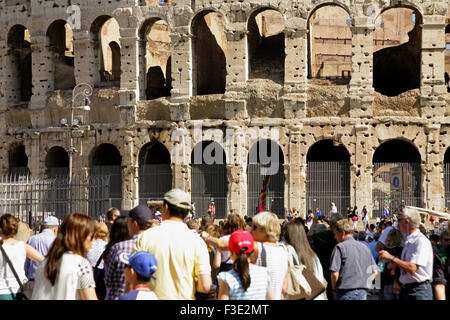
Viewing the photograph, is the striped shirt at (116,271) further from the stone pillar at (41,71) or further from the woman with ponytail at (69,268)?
the stone pillar at (41,71)

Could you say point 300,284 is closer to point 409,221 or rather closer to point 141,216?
point 141,216

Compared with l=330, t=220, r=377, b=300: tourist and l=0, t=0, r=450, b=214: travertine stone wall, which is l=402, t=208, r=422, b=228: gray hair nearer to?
l=330, t=220, r=377, b=300: tourist

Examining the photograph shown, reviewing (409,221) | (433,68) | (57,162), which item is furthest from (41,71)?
(409,221)

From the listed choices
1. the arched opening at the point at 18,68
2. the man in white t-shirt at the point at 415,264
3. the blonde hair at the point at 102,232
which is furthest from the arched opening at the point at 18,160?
the man in white t-shirt at the point at 415,264

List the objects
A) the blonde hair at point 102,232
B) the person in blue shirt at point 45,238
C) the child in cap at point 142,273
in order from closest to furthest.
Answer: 1. the child in cap at point 142,273
2. the blonde hair at point 102,232
3. the person in blue shirt at point 45,238

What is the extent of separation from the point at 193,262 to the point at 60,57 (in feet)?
80.2

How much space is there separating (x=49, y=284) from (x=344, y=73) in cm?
2983

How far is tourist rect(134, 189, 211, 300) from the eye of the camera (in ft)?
17.6

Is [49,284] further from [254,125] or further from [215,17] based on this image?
[215,17]

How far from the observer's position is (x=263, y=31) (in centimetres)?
3047

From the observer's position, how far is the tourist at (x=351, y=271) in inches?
272

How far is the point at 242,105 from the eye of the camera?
24594 millimetres

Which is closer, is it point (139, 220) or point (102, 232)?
point (139, 220)

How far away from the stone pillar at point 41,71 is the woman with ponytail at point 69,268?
22.9 m
